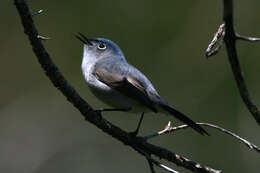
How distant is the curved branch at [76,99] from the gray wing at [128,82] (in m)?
0.67

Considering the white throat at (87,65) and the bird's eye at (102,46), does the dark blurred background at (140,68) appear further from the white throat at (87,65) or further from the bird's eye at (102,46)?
the white throat at (87,65)

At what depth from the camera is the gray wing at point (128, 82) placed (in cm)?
325

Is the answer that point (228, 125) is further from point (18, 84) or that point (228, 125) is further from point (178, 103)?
point (18, 84)

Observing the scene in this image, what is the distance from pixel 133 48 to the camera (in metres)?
5.48

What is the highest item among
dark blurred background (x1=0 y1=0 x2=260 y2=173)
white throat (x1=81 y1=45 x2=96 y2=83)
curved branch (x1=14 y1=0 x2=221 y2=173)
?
curved branch (x1=14 y1=0 x2=221 y2=173)

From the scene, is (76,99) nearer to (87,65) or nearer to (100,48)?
(87,65)

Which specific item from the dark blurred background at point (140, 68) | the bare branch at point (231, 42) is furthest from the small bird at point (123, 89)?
the dark blurred background at point (140, 68)

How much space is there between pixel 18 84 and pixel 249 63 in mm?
3356

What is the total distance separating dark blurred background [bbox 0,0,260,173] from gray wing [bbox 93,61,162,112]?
1675mm

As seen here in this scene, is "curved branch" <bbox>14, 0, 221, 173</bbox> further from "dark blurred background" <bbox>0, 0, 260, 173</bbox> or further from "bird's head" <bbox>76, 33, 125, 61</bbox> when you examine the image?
"dark blurred background" <bbox>0, 0, 260, 173</bbox>

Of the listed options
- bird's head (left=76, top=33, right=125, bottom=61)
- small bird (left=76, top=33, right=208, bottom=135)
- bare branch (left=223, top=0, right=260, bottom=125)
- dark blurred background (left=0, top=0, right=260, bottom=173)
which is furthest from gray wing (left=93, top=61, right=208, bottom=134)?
dark blurred background (left=0, top=0, right=260, bottom=173)

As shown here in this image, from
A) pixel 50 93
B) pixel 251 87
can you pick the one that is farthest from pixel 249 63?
pixel 50 93

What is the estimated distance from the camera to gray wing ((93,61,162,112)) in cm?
325

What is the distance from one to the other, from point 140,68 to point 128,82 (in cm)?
211
